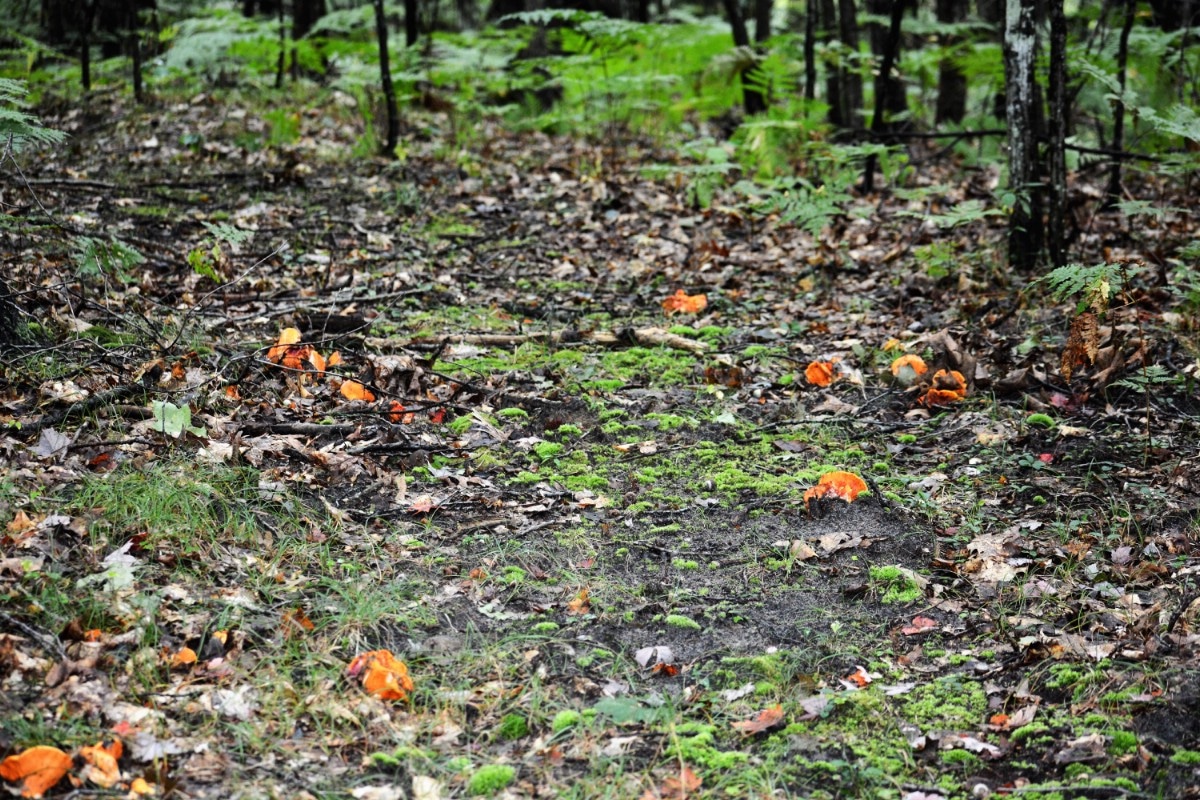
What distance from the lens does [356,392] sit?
5324mm

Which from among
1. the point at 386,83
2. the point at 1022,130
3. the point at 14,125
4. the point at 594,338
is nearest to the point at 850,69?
the point at 1022,130

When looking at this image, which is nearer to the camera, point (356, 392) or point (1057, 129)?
point (356, 392)

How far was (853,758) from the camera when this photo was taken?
3.03 m

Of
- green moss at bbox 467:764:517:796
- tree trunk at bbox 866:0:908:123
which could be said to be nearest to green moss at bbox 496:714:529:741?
green moss at bbox 467:764:517:796

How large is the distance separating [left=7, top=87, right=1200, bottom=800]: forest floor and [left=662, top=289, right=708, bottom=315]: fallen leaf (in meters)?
0.04

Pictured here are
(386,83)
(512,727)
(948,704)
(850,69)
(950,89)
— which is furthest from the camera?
(950,89)

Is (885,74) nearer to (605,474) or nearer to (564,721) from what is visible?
(605,474)

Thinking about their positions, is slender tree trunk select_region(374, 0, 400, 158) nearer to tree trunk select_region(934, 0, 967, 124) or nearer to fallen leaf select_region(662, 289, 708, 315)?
fallen leaf select_region(662, 289, 708, 315)

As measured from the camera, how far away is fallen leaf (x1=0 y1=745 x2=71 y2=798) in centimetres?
255

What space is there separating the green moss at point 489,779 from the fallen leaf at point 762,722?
2.60ft

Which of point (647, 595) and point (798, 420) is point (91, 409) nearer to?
point (647, 595)

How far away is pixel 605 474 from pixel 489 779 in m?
2.20

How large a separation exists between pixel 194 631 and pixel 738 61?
9402 millimetres

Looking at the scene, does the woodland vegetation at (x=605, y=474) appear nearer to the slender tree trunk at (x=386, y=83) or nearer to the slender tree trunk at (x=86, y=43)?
the slender tree trunk at (x=386, y=83)
